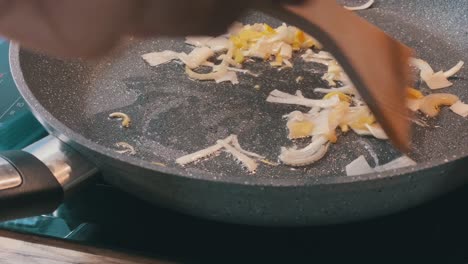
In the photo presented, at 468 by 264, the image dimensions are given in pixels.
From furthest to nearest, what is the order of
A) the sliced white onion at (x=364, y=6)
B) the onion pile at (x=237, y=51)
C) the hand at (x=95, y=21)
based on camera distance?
the sliced white onion at (x=364, y=6), the onion pile at (x=237, y=51), the hand at (x=95, y=21)

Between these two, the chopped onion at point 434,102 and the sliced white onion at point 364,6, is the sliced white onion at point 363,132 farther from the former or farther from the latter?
the sliced white onion at point 364,6

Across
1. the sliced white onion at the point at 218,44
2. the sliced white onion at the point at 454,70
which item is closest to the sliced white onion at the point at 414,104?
the sliced white onion at the point at 454,70

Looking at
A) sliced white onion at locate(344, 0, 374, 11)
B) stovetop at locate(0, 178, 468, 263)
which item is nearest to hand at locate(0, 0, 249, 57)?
stovetop at locate(0, 178, 468, 263)

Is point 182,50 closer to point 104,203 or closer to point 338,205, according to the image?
point 104,203

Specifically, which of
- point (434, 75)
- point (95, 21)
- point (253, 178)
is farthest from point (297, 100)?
point (95, 21)

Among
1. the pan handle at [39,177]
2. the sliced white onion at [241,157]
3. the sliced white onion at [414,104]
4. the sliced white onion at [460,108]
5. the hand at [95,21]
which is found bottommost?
the sliced white onion at [460,108]

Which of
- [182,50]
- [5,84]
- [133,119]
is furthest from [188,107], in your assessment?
[5,84]
